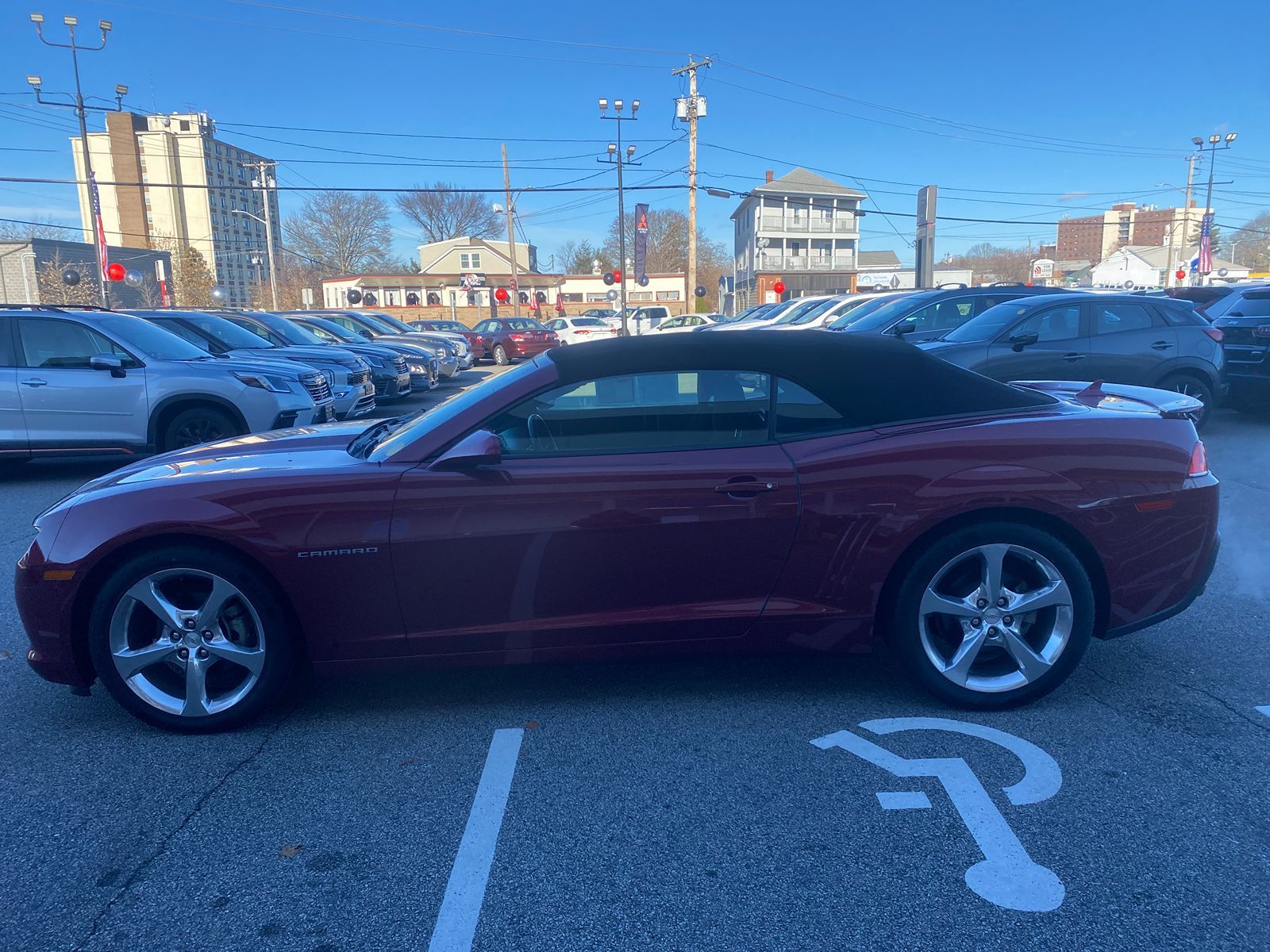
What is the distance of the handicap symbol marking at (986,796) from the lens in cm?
255

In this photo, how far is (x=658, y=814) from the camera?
2.98 meters

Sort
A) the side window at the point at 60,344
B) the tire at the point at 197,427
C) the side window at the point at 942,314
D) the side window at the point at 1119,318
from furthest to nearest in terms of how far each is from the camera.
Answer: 1. the side window at the point at 942,314
2. the side window at the point at 1119,318
3. the tire at the point at 197,427
4. the side window at the point at 60,344

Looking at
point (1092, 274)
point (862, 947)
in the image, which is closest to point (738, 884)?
point (862, 947)

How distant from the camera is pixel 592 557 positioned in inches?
137

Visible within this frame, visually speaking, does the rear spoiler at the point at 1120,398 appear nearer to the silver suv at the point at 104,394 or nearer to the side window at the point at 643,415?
the side window at the point at 643,415

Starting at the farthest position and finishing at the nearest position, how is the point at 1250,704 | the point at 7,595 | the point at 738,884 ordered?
the point at 7,595 < the point at 1250,704 < the point at 738,884

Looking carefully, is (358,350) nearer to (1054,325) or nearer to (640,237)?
(1054,325)

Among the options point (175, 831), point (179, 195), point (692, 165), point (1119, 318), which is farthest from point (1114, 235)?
point (175, 831)

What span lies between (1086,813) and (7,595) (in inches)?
225

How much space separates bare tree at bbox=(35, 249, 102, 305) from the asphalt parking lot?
132 ft

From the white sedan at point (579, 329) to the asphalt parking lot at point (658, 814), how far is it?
2868 centimetres

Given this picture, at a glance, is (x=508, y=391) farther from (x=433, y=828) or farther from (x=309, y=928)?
(x=309, y=928)

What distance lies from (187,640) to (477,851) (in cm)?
151

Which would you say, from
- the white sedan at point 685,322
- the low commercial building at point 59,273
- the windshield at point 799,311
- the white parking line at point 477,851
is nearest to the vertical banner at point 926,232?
the windshield at point 799,311
